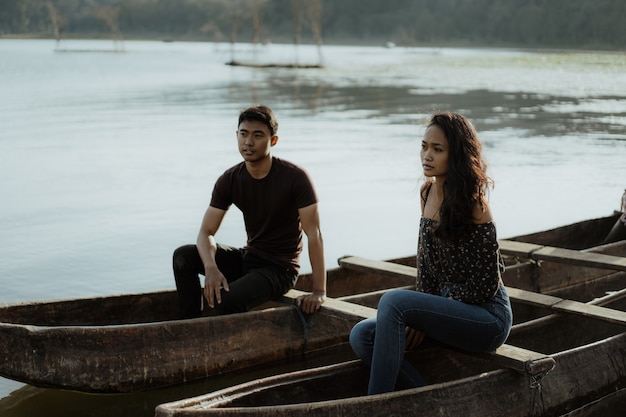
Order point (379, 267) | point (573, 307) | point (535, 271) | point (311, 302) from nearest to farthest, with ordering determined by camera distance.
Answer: point (573, 307) → point (311, 302) → point (379, 267) → point (535, 271)

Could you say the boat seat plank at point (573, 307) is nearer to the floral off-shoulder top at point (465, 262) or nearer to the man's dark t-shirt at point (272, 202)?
the floral off-shoulder top at point (465, 262)

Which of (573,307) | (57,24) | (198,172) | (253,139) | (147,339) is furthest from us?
(57,24)

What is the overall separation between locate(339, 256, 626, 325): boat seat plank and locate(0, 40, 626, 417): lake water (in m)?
1.57

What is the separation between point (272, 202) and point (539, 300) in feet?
5.52

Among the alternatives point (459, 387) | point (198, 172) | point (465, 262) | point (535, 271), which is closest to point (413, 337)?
point (459, 387)

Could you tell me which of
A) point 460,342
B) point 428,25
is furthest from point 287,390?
point 428,25

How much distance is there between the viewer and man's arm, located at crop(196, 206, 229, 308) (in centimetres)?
514

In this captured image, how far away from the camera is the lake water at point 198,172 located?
Answer: 837 centimetres

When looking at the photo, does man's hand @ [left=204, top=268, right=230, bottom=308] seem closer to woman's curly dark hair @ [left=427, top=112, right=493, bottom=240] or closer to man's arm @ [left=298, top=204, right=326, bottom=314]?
man's arm @ [left=298, top=204, right=326, bottom=314]

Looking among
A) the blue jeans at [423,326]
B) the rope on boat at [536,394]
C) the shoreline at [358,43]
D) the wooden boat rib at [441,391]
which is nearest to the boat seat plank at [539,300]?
the wooden boat rib at [441,391]

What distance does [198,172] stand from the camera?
531 inches

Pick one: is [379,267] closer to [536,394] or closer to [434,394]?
[536,394]

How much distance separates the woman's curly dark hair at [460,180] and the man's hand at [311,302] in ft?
4.38

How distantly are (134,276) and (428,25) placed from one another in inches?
4246
